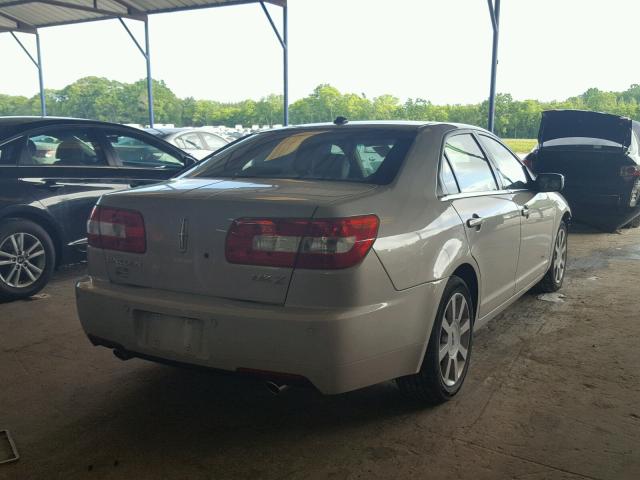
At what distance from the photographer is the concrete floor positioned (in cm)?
253

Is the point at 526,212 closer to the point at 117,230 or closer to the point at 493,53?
the point at 117,230

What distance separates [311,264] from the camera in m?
2.43

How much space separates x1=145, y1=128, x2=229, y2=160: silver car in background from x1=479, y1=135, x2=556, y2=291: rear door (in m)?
7.82

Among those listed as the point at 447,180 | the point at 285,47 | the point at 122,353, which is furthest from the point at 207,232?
the point at 285,47

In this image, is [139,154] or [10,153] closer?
[10,153]

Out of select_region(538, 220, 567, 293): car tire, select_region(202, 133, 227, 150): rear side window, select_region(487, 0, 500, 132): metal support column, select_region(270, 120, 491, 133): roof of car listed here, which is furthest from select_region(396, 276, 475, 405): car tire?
select_region(202, 133, 227, 150): rear side window

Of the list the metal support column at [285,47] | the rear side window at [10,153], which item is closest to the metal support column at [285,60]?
the metal support column at [285,47]

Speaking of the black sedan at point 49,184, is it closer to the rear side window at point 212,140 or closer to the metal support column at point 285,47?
the rear side window at point 212,140

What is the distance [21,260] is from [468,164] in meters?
3.83

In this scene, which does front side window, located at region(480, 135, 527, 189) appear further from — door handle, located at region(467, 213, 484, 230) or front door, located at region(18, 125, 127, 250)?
front door, located at region(18, 125, 127, 250)

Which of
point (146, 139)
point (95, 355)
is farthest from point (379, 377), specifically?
point (146, 139)

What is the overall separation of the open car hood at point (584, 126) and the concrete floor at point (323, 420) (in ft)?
16.5

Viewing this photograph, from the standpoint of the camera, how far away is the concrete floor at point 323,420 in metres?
2.53

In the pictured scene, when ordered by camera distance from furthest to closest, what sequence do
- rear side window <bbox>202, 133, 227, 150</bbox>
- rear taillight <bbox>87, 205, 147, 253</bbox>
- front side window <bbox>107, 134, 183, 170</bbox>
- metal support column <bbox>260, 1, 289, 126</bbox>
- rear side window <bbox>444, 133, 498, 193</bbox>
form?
metal support column <bbox>260, 1, 289, 126</bbox>
rear side window <bbox>202, 133, 227, 150</bbox>
front side window <bbox>107, 134, 183, 170</bbox>
rear side window <bbox>444, 133, 498, 193</bbox>
rear taillight <bbox>87, 205, 147, 253</bbox>
